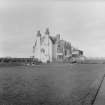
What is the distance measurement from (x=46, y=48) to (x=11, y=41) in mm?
41732

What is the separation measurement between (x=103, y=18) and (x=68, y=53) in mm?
46815

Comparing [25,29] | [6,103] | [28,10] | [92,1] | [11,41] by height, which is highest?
[92,1]

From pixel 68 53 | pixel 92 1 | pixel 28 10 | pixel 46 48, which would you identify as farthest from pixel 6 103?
pixel 68 53

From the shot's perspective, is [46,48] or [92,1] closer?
[92,1]

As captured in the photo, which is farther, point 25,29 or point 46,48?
point 46,48

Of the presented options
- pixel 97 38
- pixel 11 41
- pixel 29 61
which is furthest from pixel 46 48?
pixel 11 41

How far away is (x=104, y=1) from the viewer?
8797mm

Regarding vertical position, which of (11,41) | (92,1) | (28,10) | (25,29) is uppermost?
(92,1)

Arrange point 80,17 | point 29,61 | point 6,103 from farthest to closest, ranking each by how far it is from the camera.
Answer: point 29,61
point 80,17
point 6,103

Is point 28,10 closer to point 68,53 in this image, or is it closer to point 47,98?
point 47,98

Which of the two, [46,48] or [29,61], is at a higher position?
[46,48]

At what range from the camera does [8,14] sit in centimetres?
743

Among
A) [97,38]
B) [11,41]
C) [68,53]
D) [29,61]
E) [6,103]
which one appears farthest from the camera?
[68,53]

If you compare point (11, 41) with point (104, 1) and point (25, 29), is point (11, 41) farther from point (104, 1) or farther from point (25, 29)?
point (104, 1)
